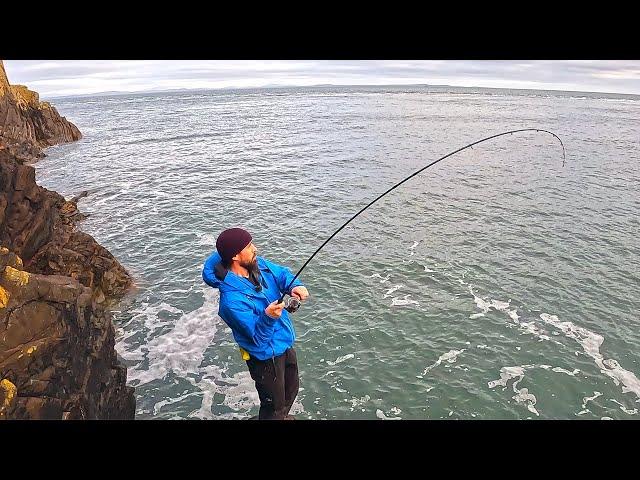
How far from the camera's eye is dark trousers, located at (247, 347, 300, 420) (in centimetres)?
576

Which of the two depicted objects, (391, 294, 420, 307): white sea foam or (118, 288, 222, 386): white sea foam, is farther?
(391, 294, 420, 307): white sea foam

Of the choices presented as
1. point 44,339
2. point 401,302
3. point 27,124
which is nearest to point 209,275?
point 44,339

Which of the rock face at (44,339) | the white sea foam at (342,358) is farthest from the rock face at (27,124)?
the white sea foam at (342,358)

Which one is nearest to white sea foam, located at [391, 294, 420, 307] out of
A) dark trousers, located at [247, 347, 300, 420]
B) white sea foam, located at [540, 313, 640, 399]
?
white sea foam, located at [540, 313, 640, 399]

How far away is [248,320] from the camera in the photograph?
5145 millimetres

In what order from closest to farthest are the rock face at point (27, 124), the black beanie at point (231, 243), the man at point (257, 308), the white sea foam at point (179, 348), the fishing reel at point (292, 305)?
the black beanie at point (231, 243)
the man at point (257, 308)
the fishing reel at point (292, 305)
the white sea foam at point (179, 348)
the rock face at point (27, 124)

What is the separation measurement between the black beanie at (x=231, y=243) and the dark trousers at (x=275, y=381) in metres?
1.63

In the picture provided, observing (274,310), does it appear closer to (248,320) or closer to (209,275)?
(248,320)

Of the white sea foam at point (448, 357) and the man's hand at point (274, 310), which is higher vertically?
the man's hand at point (274, 310)

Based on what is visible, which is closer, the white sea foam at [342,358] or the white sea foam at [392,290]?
the white sea foam at [342,358]

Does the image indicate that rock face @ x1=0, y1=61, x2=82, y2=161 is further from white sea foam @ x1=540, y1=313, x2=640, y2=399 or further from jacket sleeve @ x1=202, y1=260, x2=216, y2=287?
white sea foam @ x1=540, y1=313, x2=640, y2=399

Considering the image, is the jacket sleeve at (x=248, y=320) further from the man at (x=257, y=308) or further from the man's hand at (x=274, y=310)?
the man's hand at (x=274, y=310)

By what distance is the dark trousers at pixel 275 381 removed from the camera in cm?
576

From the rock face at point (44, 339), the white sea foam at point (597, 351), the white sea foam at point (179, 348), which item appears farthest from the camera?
the white sea foam at point (179, 348)
